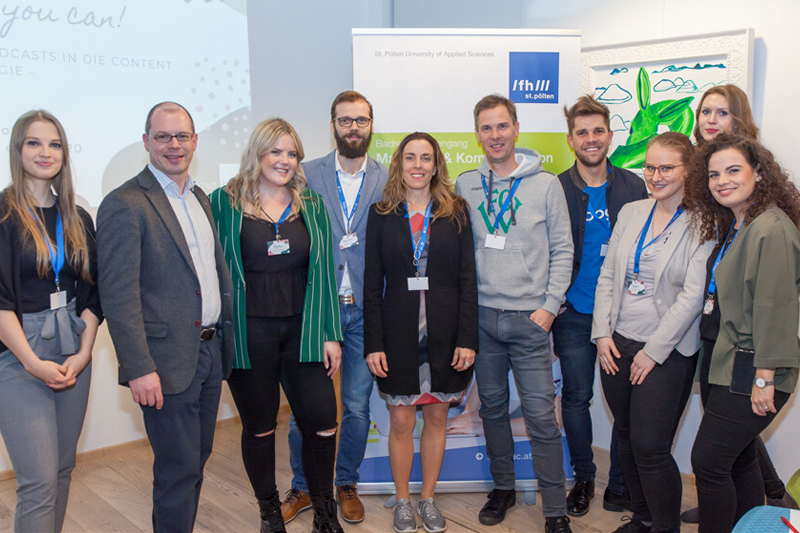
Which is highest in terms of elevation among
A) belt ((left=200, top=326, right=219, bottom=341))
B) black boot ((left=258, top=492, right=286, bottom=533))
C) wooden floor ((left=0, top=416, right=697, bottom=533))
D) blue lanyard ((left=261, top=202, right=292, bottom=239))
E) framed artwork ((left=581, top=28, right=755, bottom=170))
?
framed artwork ((left=581, top=28, right=755, bottom=170))

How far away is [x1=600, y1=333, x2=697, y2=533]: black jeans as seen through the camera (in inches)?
91.5

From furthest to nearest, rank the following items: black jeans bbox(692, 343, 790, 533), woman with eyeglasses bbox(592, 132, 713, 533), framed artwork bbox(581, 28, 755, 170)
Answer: framed artwork bbox(581, 28, 755, 170), woman with eyeglasses bbox(592, 132, 713, 533), black jeans bbox(692, 343, 790, 533)

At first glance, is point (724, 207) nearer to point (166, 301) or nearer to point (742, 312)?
point (742, 312)

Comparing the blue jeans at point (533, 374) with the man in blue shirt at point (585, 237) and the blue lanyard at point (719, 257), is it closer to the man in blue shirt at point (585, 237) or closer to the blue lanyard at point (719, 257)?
the man in blue shirt at point (585, 237)

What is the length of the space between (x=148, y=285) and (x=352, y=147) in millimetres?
1173

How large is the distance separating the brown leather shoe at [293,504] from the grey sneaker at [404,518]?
473 mm

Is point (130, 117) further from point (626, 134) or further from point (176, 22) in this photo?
point (626, 134)

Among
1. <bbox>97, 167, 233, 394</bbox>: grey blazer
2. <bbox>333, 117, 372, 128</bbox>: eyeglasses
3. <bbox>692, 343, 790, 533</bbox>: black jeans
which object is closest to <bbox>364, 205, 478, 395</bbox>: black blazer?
<bbox>333, 117, 372, 128</bbox>: eyeglasses

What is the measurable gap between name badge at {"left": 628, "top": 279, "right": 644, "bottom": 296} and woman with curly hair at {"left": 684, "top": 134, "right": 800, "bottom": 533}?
0.81 ft

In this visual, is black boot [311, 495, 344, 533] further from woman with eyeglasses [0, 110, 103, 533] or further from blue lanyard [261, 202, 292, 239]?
blue lanyard [261, 202, 292, 239]

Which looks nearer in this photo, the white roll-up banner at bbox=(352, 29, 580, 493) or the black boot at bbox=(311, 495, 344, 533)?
the black boot at bbox=(311, 495, 344, 533)

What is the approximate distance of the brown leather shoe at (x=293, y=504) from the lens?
292cm

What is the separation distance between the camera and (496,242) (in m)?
2.68

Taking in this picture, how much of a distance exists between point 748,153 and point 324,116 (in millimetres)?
3202
